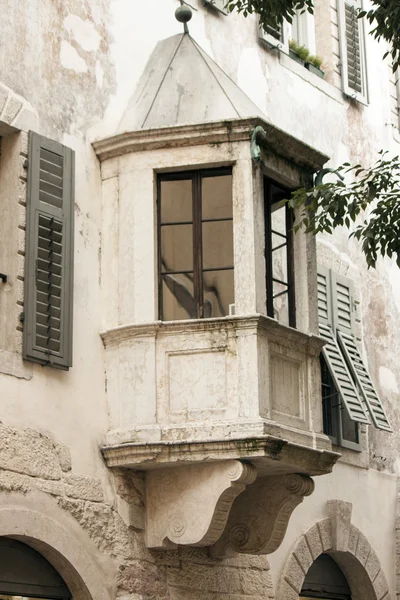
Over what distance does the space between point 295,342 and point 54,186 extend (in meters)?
2.42

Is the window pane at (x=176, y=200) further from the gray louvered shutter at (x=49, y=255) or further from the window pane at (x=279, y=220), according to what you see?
the window pane at (x=279, y=220)

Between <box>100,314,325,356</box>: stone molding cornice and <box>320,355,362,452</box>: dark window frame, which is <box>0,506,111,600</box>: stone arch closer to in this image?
<box>100,314,325,356</box>: stone molding cornice

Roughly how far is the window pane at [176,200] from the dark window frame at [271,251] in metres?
0.69

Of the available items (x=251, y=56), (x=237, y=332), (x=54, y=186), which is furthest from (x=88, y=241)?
(x=251, y=56)

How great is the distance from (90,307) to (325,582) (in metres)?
4.48

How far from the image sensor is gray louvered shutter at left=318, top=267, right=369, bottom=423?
43.4 feet

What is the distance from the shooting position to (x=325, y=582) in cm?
1370

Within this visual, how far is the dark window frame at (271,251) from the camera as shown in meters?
11.3

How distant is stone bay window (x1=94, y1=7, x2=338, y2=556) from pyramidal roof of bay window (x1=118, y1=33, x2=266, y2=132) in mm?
17

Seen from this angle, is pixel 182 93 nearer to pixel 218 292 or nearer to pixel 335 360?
pixel 218 292

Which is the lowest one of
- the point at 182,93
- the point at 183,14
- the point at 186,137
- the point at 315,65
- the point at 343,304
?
the point at 343,304

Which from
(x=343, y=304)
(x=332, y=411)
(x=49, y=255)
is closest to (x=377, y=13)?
(x=49, y=255)

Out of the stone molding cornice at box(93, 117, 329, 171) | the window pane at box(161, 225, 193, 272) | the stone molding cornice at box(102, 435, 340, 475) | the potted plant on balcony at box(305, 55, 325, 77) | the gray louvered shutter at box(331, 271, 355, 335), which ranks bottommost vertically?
the stone molding cornice at box(102, 435, 340, 475)

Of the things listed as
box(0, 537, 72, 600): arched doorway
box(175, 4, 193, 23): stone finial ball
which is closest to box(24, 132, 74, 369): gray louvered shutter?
box(0, 537, 72, 600): arched doorway
